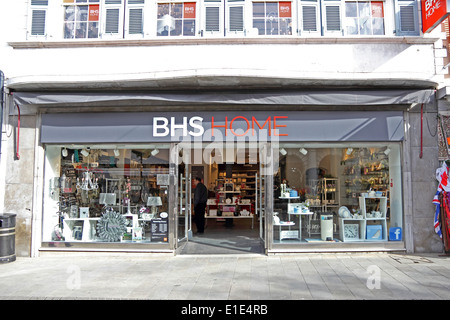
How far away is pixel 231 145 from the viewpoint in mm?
8344

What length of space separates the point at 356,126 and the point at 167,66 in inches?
178

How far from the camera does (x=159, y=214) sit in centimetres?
822

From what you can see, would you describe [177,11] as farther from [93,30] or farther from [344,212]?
[344,212]

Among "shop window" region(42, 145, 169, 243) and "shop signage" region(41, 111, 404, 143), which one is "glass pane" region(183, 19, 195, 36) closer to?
"shop signage" region(41, 111, 404, 143)

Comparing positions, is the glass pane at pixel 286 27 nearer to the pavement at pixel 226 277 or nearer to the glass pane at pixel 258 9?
the glass pane at pixel 258 9

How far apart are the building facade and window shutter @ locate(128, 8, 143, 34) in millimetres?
28

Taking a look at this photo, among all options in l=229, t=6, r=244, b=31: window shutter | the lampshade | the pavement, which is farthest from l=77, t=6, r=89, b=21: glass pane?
the pavement

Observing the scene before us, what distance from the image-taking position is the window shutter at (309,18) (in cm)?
812

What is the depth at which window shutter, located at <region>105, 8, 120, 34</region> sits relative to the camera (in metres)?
8.33

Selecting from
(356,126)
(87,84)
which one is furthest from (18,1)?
(356,126)

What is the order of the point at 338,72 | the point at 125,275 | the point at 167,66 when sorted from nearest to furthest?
the point at 125,275
the point at 338,72
the point at 167,66

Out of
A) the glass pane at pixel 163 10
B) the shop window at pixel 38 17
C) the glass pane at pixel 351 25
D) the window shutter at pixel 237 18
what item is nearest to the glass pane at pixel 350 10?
the glass pane at pixel 351 25

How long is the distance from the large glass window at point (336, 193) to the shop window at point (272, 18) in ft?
9.01

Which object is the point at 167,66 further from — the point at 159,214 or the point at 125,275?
the point at 125,275
